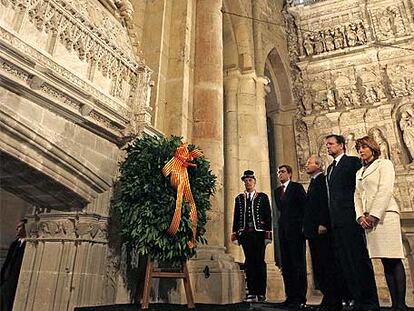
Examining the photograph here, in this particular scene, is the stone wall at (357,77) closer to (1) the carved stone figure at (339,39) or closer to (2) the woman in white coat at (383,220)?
(1) the carved stone figure at (339,39)

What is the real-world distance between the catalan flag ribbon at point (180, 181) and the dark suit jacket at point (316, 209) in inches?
49.5

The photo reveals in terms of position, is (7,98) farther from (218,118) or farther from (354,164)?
(218,118)

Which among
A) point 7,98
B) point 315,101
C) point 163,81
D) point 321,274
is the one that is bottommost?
point 321,274

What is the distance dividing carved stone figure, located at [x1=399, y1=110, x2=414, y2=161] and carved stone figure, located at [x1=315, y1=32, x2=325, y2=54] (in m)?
3.51

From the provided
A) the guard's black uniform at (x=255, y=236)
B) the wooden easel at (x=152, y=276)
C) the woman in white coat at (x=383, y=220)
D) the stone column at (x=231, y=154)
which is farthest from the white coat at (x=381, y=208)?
the stone column at (x=231, y=154)

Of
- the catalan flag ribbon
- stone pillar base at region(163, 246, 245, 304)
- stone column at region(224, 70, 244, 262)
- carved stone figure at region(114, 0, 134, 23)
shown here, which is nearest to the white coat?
the catalan flag ribbon

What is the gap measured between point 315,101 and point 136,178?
8.81 metres

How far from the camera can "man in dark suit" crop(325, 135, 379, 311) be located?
9.02 ft

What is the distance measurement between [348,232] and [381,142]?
26.0 ft

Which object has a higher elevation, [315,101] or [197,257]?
[315,101]

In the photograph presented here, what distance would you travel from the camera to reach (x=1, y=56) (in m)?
2.83

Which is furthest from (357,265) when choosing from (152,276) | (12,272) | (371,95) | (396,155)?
(371,95)

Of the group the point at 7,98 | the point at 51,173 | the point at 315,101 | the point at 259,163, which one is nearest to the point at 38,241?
the point at 51,173

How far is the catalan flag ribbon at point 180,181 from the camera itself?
3.63 meters
